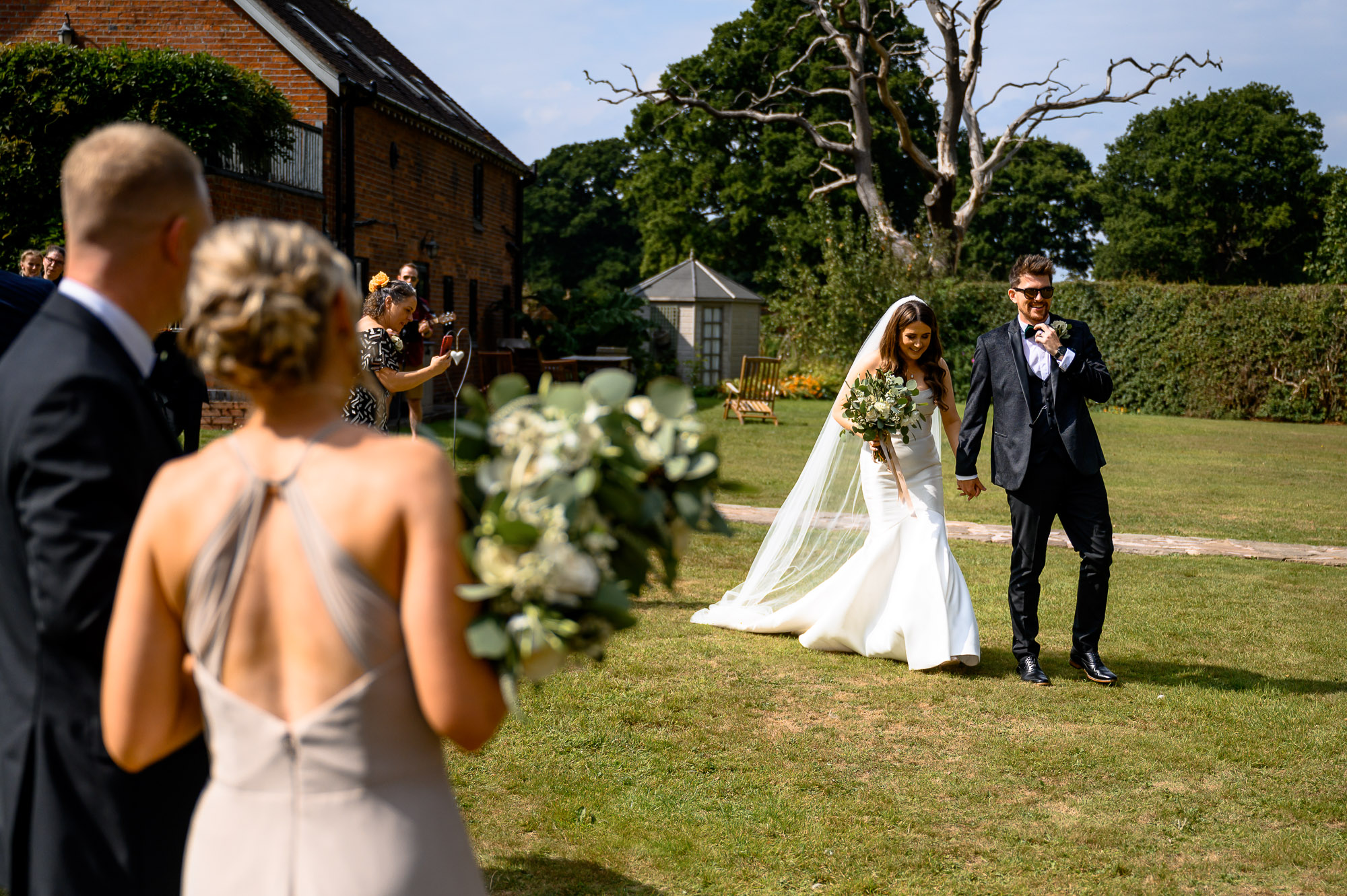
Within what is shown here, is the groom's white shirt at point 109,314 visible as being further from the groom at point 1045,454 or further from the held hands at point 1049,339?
the held hands at point 1049,339

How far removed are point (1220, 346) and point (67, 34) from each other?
26694 millimetres

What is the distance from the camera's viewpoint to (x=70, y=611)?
188cm

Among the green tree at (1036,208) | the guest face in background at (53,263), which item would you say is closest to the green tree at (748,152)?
the green tree at (1036,208)

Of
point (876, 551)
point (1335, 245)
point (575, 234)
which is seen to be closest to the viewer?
point (876, 551)

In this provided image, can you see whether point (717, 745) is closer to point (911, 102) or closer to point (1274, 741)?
point (1274, 741)

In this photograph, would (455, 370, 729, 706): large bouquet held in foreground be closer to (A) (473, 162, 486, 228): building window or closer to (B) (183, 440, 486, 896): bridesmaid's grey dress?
(B) (183, 440, 486, 896): bridesmaid's grey dress

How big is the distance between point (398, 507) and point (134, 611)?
1.65 ft

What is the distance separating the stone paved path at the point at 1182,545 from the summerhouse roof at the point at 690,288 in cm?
2444

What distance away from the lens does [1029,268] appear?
20.6 feet

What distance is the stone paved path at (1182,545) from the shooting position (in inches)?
407

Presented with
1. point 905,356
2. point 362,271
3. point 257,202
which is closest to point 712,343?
point 362,271

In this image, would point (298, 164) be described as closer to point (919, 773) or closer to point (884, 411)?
point (884, 411)

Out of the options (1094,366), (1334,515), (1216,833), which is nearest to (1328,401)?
(1334,515)

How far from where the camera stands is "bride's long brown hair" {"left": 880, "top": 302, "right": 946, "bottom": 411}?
7051 millimetres
